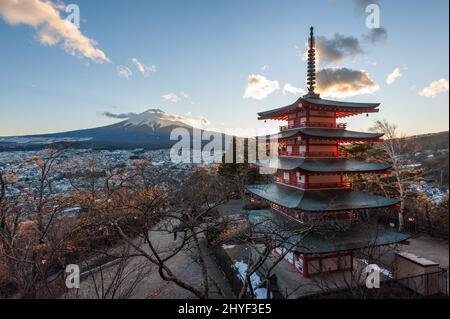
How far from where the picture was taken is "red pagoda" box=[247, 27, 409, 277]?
389 inches

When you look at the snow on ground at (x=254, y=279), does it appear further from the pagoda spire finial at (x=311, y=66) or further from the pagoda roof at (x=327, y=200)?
the pagoda spire finial at (x=311, y=66)

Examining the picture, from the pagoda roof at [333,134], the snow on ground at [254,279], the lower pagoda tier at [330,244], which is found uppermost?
the pagoda roof at [333,134]

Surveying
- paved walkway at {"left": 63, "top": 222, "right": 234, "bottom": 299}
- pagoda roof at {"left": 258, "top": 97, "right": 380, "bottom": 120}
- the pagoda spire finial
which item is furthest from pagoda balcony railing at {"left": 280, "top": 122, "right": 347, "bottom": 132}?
paved walkway at {"left": 63, "top": 222, "right": 234, "bottom": 299}

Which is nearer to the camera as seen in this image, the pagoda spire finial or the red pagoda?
the red pagoda

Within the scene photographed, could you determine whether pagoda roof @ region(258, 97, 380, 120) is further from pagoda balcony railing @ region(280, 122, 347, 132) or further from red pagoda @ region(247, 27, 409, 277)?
pagoda balcony railing @ region(280, 122, 347, 132)

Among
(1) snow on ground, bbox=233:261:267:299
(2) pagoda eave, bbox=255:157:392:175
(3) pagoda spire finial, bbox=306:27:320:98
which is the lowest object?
(1) snow on ground, bbox=233:261:267:299

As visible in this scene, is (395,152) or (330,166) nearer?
(330,166)

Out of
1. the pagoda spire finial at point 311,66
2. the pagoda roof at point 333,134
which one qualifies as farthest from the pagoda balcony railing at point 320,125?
the pagoda spire finial at point 311,66

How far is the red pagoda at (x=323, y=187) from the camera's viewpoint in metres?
9.89

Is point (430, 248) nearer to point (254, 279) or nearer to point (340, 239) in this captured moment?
point (340, 239)

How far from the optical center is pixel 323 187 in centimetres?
1138

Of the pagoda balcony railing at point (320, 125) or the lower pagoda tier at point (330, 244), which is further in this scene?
the pagoda balcony railing at point (320, 125)

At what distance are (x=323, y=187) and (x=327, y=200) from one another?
3.10ft

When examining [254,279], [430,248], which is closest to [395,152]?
[430,248]
